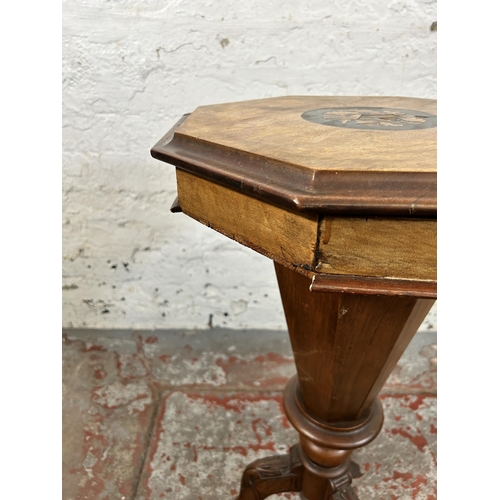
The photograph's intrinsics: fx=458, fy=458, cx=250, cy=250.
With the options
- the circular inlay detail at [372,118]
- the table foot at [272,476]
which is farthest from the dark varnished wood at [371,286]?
the table foot at [272,476]

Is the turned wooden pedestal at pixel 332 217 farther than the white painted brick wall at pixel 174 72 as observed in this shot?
No

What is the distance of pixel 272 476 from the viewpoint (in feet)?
4.11

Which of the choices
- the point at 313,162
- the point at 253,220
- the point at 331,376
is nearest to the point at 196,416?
the point at 331,376

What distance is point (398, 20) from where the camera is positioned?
1633mm

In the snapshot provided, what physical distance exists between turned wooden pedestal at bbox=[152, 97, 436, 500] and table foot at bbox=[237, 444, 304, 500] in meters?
0.14

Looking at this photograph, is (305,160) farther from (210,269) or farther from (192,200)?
(210,269)

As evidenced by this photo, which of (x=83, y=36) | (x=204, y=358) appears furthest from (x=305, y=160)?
(x=204, y=358)

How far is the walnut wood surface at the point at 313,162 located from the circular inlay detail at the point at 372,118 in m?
0.03

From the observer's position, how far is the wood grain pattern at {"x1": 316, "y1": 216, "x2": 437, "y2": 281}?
57 centimetres

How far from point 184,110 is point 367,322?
121 centimetres

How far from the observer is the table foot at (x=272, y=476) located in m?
1.25

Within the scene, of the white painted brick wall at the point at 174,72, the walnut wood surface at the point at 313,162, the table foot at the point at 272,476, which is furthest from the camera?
the white painted brick wall at the point at 174,72

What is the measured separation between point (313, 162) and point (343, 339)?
42cm

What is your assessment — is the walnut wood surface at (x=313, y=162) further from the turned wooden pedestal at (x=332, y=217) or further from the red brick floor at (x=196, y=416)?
the red brick floor at (x=196, y=416)
